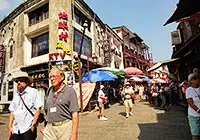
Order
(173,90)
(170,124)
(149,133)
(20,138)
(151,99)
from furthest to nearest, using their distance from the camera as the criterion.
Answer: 1. (151,99)
2. (173,90)
3. (170,124)
4. (149,133)
5. (20,138)

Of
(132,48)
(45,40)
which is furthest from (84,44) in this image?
(132,48)

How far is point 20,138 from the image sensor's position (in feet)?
12.5

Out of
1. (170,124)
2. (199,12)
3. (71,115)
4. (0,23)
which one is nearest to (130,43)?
(0,23)

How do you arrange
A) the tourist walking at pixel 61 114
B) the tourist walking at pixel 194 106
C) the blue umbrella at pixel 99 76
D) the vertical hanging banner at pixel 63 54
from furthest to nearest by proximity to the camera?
1. the vertical hanging banner at pixel 63 54
2. the blue umbrella at pixel 99 76
3. the tourist walking at pixel 194 106
4. the tourist walking at pixel 61 114

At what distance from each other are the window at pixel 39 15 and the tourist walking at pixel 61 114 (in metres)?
16.8

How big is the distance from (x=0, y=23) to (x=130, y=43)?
21753 mm

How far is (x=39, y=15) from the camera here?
65.6ft

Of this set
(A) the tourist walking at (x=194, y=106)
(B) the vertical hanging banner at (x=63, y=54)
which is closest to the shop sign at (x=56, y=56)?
(B) the vertical hanging banner at (x=63, y=54)

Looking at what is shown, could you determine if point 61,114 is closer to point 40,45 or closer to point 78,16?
point 40,45

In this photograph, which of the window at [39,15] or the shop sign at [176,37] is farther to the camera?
the window at [39,15]

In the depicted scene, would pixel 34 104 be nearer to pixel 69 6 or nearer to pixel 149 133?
pixel 149 133

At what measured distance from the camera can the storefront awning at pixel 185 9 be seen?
4.89 metres

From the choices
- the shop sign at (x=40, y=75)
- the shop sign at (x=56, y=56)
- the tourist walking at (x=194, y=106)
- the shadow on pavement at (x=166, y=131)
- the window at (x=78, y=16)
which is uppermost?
the window at (x=78, y=16)

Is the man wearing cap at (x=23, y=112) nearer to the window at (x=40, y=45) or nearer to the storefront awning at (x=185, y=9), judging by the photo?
the storefront awning at (x=185, y=9)
